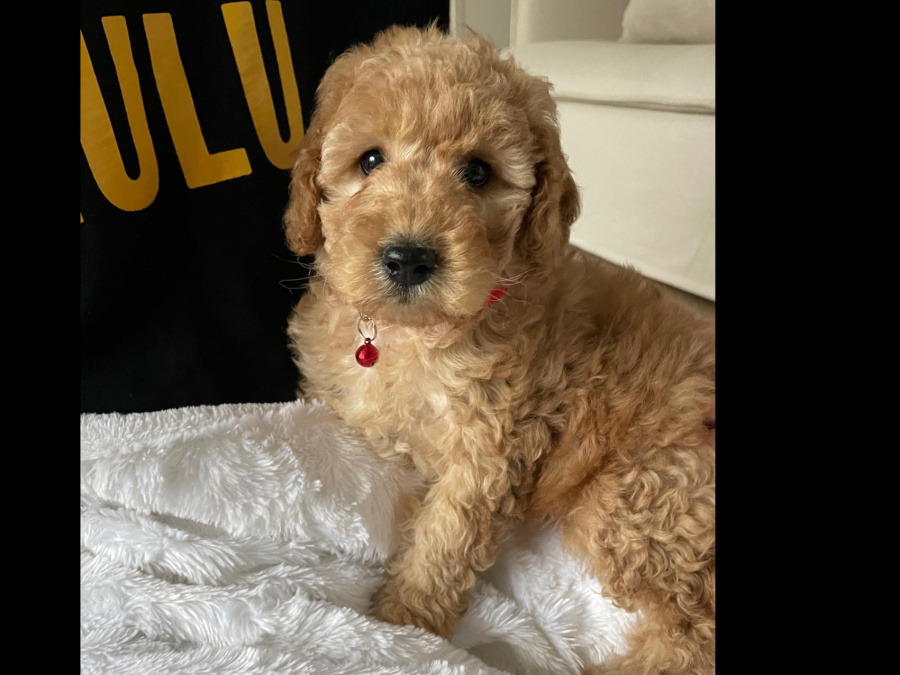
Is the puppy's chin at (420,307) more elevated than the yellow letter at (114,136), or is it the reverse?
the yellow letter at (114,136)

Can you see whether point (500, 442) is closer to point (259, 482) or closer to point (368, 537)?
point (368, 537)

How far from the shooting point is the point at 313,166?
1.73m

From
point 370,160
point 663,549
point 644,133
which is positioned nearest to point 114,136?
point 370,160

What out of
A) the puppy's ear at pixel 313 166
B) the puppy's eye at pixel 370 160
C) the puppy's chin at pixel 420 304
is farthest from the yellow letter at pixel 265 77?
the puppy's chin at pixel 420 304

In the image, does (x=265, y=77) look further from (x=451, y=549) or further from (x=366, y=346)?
(x=451, y=549)

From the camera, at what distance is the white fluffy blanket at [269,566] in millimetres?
1436

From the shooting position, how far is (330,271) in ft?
5.29

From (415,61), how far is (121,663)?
143cm

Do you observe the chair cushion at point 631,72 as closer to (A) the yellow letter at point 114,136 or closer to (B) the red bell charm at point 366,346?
(B) the red bell charm at point 366,346

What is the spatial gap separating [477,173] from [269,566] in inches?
42.7

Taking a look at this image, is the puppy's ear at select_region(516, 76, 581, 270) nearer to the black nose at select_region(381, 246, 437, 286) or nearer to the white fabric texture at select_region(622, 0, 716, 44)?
the black nose at select_region(381, 246, 437, 286)

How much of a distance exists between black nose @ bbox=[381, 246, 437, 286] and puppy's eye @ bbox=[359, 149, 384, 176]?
34 centimetres

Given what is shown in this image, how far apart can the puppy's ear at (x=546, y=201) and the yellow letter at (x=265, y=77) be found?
734 millimetres

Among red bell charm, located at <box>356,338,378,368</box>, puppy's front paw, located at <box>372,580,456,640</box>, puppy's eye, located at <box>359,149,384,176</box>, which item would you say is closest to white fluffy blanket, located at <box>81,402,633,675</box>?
puppy's front paw, located at <box>372,580,456,640</box>
